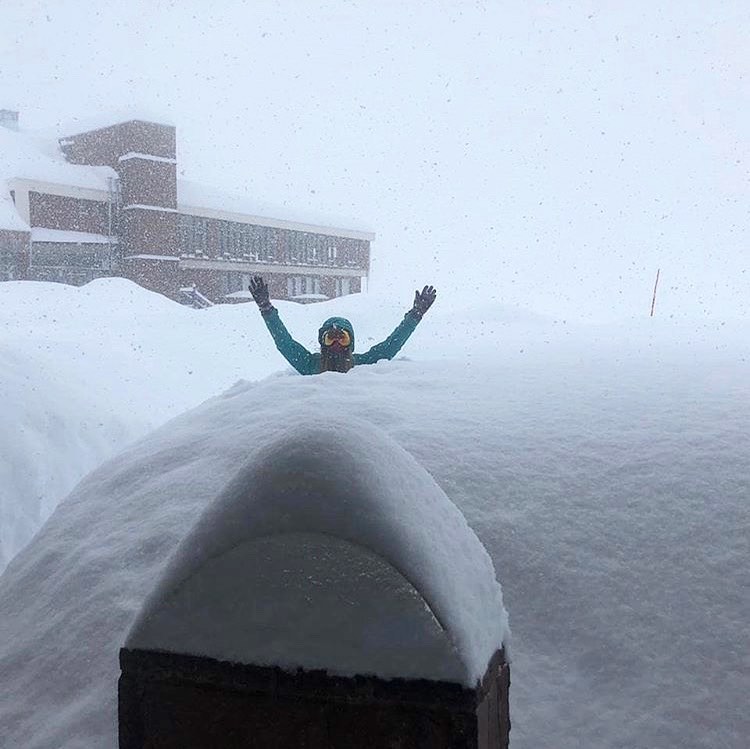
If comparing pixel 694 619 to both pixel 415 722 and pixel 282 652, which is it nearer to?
pixel 415 722

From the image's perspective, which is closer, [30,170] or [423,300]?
[423,300]

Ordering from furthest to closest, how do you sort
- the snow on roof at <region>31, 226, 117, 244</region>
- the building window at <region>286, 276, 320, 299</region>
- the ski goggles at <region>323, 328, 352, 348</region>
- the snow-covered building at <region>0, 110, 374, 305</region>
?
Answer: the building window at <region>286, 276, 320, 299</region> < the snow-covered building at <region>0, 110, 374, 305</region> < the snow on roof at <region>31, 226, 117, 244</region> < the ski goggles at <region>323, 328, 352, 348</region>

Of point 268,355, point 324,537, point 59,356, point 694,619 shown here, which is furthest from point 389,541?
point 268,355

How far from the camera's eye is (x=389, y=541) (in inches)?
52.5

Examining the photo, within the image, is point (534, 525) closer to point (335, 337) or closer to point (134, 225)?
point (335, 337)

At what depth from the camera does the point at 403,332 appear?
6.55 m

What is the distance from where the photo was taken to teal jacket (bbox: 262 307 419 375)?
631cm

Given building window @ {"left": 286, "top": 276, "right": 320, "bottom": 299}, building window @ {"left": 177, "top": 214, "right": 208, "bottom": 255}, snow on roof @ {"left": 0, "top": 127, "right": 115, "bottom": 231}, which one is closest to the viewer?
snow on roof @ {"left": 0, "top": 127, "right": 115, "bottom": 231}

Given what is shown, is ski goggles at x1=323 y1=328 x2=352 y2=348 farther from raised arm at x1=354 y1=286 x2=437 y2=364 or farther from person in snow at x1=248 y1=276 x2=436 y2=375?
raised arm at x1=354 y1=286 x2=437 y2=364

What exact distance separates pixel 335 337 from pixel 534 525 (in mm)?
3700

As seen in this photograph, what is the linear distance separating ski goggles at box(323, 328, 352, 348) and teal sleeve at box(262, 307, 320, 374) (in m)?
0.36

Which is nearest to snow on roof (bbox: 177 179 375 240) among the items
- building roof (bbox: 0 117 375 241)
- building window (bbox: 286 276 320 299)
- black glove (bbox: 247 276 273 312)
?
building roof (bbox: 0 117 375 241)

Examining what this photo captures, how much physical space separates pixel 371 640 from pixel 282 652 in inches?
6.8

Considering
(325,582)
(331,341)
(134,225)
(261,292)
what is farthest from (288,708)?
(134,225)
